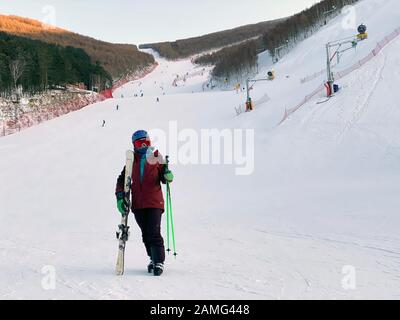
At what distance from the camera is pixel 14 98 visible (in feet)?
166

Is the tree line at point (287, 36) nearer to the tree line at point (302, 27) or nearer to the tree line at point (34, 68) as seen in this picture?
the tree line at point (302, 27)

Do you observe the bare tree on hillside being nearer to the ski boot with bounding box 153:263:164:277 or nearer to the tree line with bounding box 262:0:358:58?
the tree line with bounding box 262:0:358:58

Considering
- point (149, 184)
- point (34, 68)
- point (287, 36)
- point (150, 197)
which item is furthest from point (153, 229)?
point (287, 36)

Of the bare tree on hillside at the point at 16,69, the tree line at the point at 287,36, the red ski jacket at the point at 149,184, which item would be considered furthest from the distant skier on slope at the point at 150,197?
the tree line at the point at 287,36

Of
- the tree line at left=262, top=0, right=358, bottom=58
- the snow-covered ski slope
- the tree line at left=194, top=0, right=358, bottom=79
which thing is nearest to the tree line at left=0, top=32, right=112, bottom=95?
the snow-covered ski slope

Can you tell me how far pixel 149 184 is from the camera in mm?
5023

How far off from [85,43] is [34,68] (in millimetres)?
105261

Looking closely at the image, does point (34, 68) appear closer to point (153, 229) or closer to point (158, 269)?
point (153, 229)

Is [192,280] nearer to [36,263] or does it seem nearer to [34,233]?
[36,263]

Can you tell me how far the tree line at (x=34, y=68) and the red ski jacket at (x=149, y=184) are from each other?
171 ft

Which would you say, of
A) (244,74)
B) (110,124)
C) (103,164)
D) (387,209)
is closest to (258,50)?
(244,74)
